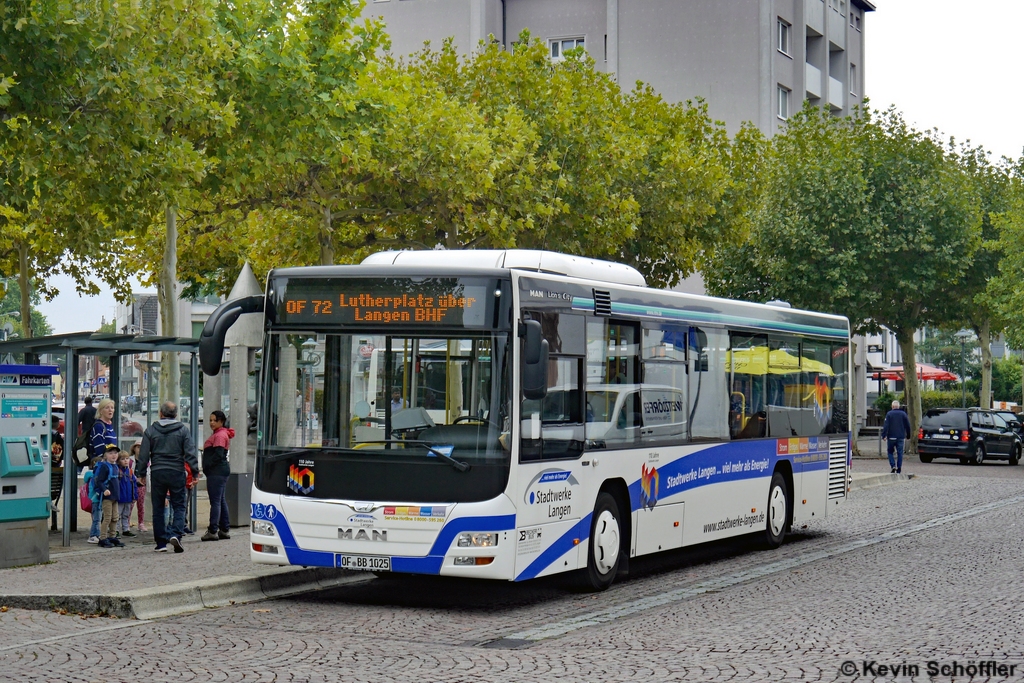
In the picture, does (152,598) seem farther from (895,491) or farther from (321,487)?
(895,491)

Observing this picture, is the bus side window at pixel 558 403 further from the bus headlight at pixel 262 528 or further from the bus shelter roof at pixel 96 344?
the bus shelter roof at pixel 96 344

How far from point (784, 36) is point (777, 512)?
4230 cm

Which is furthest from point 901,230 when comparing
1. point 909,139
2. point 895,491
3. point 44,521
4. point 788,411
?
point 44,521

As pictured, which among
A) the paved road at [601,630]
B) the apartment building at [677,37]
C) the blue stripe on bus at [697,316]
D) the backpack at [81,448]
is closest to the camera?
the paved road at [601,630]

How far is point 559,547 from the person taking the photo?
37.2 ft

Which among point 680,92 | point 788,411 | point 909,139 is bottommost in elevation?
point 788,411

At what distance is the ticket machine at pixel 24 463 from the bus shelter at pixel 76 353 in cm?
93

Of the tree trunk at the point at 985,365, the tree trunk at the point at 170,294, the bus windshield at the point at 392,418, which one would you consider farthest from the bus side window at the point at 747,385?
the tree trunk at the point at 985,365

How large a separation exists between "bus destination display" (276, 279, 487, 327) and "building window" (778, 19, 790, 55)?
46.5 m

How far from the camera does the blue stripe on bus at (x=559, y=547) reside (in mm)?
10953

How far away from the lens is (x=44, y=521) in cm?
1365

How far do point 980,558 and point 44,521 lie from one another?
9.74m

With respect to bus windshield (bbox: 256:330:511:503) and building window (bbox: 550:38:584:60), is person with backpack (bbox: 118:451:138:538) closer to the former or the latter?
bus windshield (bbox: 256:330:511:503)

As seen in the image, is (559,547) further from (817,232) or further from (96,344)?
(817,232)
